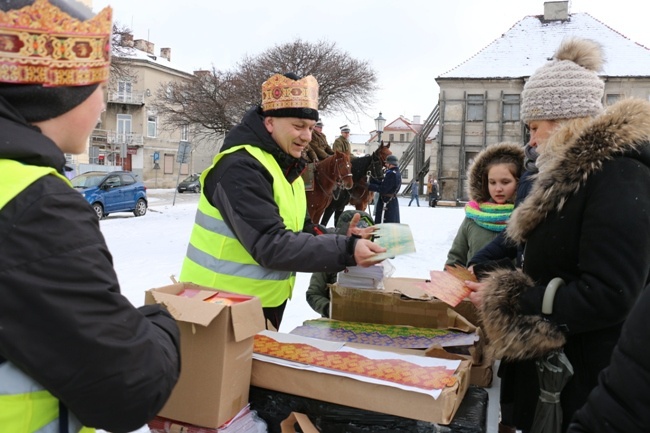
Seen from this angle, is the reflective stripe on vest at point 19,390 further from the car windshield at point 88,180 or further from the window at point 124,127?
the window at point 124,127

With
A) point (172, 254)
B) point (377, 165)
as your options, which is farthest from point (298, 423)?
point (377, 165)

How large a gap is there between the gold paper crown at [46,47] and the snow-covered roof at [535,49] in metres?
30.0

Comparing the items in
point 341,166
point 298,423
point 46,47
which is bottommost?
point 298,423

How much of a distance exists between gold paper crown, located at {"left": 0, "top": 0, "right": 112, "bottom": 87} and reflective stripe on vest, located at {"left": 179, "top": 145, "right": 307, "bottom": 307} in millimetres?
1357

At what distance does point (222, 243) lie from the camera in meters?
2.43

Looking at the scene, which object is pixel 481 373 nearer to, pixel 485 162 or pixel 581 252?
pixel 581 252

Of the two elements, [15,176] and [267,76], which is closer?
[15,176]

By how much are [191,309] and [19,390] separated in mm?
713

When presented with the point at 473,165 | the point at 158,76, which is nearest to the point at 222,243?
the point at 473,165

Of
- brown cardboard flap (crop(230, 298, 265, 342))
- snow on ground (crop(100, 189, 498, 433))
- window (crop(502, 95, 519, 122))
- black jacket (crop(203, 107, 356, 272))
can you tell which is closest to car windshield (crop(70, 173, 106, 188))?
snow on ground (crop(100, 189, 498, 433))

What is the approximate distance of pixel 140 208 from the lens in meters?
18.6

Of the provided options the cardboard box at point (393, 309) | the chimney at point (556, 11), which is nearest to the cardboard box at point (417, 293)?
the cardboard box at point (393, 309)

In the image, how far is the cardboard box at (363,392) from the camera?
1.69 metres

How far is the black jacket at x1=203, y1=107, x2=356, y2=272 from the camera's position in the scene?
226 centimetres
